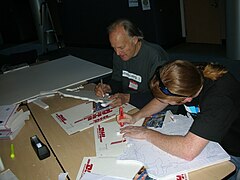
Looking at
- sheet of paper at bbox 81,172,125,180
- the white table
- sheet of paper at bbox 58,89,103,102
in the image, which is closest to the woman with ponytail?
sheet of paper at bbox 81,172,125,180

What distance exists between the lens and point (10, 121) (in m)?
1.53

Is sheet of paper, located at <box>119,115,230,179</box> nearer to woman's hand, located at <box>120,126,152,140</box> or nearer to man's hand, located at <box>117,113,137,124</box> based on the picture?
woman's hand, located at <box>120,126,152,140</box>

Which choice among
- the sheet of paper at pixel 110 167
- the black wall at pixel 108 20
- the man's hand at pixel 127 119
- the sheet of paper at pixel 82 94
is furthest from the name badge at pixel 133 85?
the black wall at pixel 108 20

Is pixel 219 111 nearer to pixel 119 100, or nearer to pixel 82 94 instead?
pixel 119 100

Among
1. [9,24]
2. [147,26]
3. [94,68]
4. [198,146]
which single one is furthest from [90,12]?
[198,146]

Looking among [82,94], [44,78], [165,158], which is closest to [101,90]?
[82,94]

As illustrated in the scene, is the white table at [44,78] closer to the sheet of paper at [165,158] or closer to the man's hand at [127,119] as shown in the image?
the man's hand at [127,119]

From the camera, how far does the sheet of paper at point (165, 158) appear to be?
3.37 ft

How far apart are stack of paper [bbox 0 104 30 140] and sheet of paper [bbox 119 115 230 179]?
Answer: 70 cm

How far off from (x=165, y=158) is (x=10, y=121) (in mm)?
932

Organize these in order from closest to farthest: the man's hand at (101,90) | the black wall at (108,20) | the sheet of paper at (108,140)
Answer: the sheet of paper at (108,140) → the man's hand at (101,90) → the black wall at (108,20)

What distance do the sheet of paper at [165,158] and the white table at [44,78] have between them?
107cm

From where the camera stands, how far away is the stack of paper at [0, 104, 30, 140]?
1489 mm

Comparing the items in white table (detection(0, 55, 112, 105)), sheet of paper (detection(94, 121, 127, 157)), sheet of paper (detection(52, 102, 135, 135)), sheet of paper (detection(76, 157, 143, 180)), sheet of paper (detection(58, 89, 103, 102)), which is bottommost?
sheet of paper (detection(76, 157, 143, 180))
